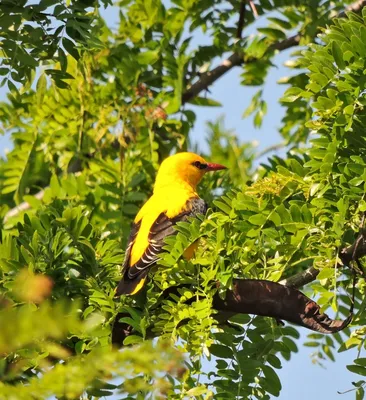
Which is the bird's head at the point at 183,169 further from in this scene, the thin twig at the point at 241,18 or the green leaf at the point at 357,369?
the green leaf at the point at 357,369

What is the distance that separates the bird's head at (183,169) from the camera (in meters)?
5.39

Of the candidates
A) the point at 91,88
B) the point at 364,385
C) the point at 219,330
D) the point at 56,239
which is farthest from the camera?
the point at 91,88

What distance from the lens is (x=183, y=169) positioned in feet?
18.4

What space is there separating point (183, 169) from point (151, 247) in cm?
159

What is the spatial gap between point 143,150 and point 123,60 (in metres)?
0.59

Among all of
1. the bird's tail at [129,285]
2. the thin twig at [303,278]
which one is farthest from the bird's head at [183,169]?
the thin twig at [303,278]

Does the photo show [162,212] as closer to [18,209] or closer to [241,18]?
[18,209]

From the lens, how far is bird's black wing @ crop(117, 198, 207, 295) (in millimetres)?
3459

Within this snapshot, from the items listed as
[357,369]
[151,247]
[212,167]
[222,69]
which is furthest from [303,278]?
[222,69]

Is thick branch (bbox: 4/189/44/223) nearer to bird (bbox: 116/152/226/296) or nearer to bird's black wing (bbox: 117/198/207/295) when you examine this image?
bird (bbox: 116/152/226/296)

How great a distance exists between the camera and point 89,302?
3.25 m

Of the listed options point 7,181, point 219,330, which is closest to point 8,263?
point 219,330

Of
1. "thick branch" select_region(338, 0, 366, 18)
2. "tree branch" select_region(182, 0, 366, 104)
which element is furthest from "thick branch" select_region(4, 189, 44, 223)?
"thick branch" select_region(338, 0, 366, 18)

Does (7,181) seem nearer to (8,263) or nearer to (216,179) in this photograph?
(216,179)
